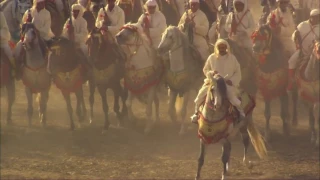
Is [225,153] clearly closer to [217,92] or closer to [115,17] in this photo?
[217,92]

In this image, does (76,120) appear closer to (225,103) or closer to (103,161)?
(103,161)

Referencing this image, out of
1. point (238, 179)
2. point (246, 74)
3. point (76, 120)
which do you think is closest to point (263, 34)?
point (246, 74)

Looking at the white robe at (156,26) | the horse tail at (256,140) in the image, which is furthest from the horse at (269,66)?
the horse tail at (256,140)

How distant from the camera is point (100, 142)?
62.0 feet

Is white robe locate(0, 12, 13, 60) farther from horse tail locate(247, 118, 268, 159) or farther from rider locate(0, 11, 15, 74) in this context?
horse tail locate(247, 118, 268, 159)

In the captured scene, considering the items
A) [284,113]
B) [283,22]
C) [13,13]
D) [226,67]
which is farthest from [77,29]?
[226,67]

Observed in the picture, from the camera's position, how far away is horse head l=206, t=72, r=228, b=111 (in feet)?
47.7

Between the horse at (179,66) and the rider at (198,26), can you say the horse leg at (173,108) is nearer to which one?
the horse at (179,66)

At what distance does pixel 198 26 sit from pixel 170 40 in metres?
1.68

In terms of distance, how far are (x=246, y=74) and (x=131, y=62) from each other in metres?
2.69

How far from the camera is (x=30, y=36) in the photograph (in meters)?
18.3

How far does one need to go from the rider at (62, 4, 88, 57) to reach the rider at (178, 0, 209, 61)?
2.34 metres

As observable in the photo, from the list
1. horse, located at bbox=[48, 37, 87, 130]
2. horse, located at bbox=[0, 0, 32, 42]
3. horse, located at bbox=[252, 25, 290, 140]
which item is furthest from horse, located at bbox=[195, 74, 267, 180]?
horse, located at bbox=[0, 0, 32, 42]

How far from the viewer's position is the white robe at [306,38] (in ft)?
61.9
